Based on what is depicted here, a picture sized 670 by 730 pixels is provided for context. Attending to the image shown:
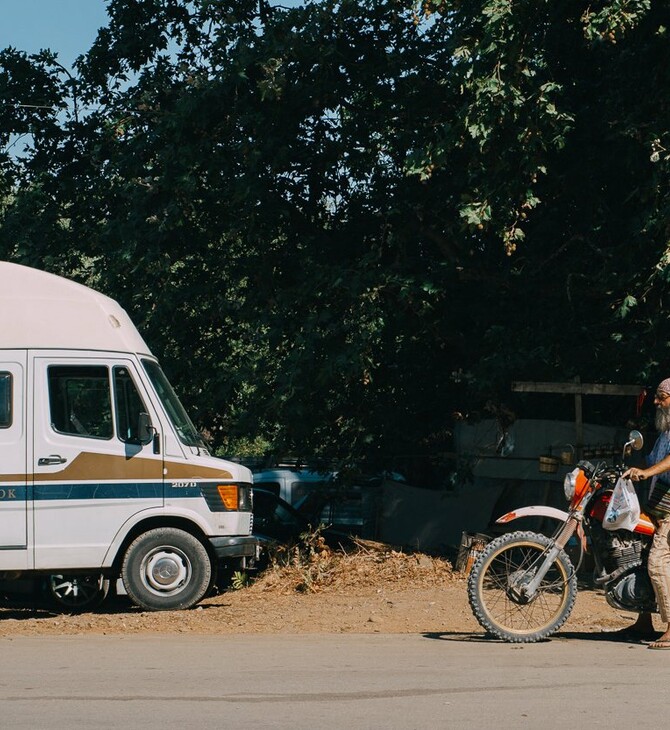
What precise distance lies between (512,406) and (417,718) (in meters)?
10.8

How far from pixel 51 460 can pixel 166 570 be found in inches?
57.8

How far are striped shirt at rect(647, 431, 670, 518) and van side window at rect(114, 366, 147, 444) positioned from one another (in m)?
4.86

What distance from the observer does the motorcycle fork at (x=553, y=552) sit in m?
8.88

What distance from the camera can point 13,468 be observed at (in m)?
11.3

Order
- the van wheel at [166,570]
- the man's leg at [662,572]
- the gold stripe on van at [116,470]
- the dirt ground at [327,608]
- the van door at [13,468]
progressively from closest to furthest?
the man's leg at [662,572]
the dirt ground at [327,608]
the van door at [13,468]
the gold stripe on van at [116,470]
the van wheel at [166,570]

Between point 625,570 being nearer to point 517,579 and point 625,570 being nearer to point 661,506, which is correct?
point 661,506

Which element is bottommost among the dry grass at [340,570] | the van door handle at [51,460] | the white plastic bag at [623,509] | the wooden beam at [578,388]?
the dry grass at [340,570]

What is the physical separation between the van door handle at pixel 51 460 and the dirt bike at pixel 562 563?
13.8 ft

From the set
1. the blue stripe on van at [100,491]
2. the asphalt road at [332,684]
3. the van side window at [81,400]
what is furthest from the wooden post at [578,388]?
the asphalt road at [332,684]

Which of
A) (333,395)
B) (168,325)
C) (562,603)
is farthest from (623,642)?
(168,325)

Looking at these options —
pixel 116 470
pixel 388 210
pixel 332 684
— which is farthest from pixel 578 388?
pixel 332 684

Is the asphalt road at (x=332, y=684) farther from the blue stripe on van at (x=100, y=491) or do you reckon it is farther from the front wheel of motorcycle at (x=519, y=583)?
the blue stripe on van at (x=100, y=491)

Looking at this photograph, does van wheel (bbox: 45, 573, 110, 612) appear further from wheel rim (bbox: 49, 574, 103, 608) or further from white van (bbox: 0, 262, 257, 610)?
white van (bbox: 0, 262, 257, 610)

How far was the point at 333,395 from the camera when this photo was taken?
16.6 meters
